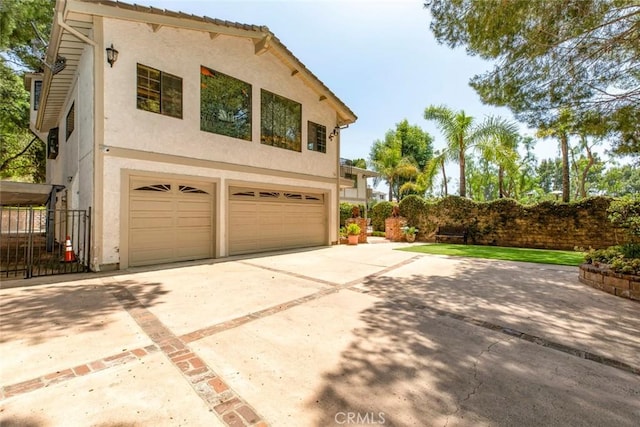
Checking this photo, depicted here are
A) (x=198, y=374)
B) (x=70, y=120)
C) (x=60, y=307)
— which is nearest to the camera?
(x=198, y=374)

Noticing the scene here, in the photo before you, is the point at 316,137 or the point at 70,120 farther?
the point at 316,137

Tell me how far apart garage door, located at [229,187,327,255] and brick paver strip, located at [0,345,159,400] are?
6.50m

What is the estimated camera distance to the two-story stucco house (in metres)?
6.91

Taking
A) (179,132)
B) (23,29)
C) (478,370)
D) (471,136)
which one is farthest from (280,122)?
(23,29)

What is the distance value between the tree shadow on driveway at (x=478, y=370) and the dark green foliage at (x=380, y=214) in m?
15.3

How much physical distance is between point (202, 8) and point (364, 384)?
11.3 meters

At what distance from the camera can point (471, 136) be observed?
16.1 metres

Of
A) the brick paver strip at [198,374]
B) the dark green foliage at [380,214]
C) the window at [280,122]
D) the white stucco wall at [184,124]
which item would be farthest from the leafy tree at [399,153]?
the brick paver strip at [198,374]

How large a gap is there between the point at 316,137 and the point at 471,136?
9.55 meters

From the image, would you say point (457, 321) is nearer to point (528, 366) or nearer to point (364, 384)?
point (528, 366)

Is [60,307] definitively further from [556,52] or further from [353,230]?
[353,230]

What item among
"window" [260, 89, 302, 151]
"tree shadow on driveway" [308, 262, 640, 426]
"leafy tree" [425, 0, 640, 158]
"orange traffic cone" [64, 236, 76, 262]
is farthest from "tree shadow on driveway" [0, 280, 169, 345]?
"leafy tree" [425, 0, 640, 158]

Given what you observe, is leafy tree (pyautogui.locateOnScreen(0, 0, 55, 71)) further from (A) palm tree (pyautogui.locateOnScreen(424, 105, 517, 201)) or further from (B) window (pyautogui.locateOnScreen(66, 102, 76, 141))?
(A) palm tree (pyautogui.locateOnScreen(424, 105, 517, 201))

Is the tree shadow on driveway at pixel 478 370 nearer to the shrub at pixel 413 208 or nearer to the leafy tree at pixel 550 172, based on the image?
the shrub at pixel 413 208
